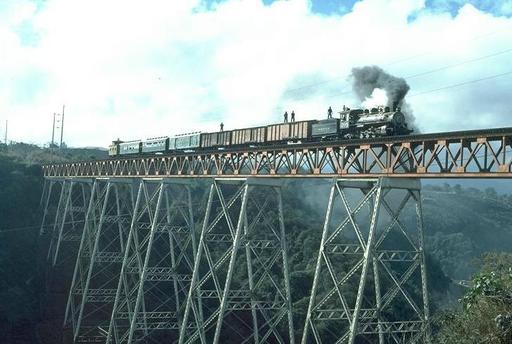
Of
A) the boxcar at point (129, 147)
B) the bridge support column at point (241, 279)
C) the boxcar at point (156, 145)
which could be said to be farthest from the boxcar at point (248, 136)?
the boxcar at point (129, 147)

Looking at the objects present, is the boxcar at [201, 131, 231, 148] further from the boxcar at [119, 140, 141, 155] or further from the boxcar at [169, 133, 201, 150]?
the boxcar at [119, 140, 141, 155]

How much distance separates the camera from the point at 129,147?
39.3m

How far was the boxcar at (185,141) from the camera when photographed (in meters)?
29.9

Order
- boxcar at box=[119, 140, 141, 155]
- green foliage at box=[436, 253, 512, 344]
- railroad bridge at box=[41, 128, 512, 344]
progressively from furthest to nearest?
boxcar at box=[119, 140, 141, 155], railroad bridge at box=[41, 128, 512, 344], green foliage at box=[436, 253, 512, 344]

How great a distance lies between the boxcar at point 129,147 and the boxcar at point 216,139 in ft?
32.7

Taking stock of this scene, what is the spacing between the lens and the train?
19781 millimetres

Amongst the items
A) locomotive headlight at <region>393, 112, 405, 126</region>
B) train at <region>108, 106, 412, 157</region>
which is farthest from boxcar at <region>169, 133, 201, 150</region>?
locomotive headlight at <region>393, 112, 405, 126</region>

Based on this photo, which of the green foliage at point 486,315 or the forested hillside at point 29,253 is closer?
the green foliage at point 486,315

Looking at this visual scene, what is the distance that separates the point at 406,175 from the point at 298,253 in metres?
35.6

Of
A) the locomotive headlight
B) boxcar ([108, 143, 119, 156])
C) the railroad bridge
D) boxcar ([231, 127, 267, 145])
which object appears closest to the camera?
the railroad bridge

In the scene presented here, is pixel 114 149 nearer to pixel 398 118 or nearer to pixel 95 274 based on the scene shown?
pixel 95 274

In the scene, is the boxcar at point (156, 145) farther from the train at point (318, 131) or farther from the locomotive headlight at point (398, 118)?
the locomotive headlight at point (398, 118)

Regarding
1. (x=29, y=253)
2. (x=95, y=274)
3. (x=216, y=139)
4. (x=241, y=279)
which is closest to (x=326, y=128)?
(x=216, y=139)

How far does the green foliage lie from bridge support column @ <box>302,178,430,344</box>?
316cm
